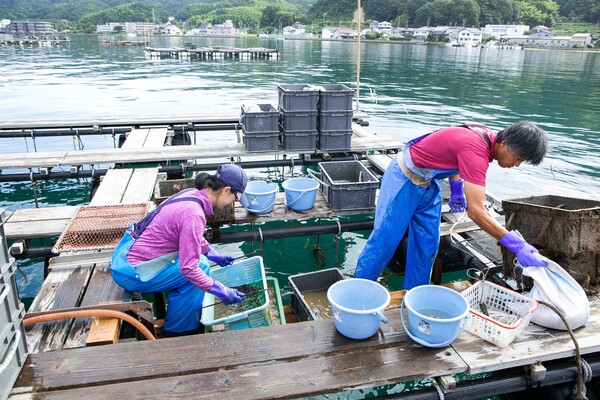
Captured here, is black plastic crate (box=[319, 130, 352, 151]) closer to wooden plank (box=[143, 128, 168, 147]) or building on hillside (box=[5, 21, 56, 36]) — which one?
wooden plank (box=[143, 128, 168, 147])

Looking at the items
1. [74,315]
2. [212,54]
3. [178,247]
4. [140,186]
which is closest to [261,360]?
[178,247]

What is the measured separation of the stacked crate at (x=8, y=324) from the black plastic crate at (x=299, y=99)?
5178 millimetres

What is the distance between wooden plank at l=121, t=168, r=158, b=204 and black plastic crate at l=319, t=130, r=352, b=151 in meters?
2.89

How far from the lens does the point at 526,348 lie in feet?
9.70

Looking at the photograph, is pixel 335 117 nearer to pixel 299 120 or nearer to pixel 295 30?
pixel 299 120

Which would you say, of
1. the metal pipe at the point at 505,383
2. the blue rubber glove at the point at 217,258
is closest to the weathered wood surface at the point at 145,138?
the blue rubber glove at the point at 217,258

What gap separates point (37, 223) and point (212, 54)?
157 ft

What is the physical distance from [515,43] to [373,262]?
10038 centimetres

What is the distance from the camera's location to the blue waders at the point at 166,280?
3.55 metres

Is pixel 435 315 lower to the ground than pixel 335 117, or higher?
lower

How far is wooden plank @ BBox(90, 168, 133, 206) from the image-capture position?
5.85m

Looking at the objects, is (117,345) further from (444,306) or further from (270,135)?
(270,135)

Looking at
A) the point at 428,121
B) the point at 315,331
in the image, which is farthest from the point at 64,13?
the point at 315,331

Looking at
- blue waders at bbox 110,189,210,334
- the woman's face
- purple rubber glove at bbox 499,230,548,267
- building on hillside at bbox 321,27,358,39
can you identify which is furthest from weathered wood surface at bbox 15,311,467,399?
building on hillside at bbox 321,27,358,39
